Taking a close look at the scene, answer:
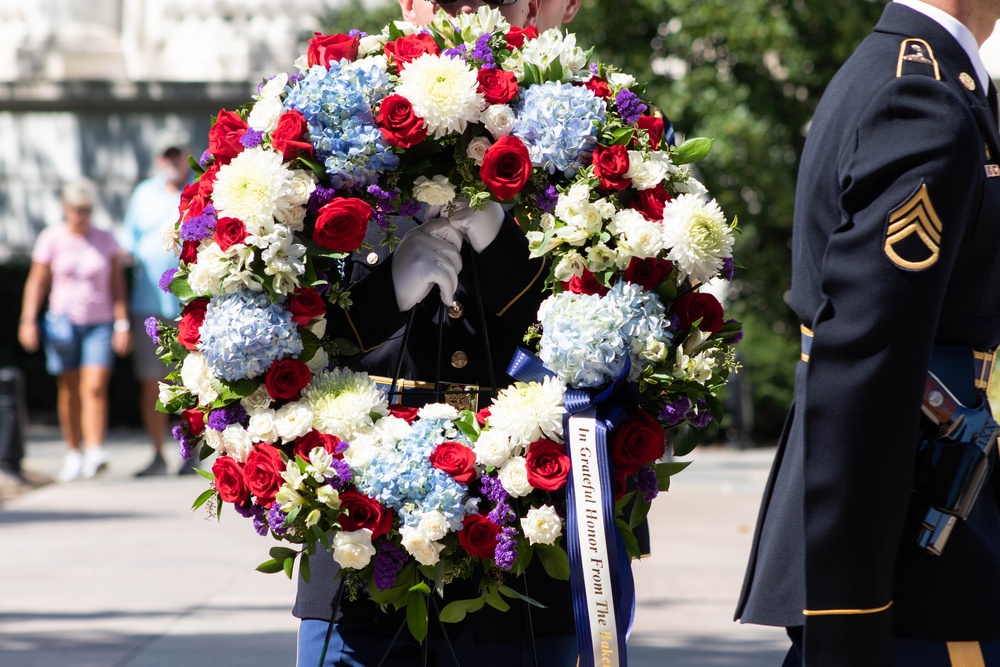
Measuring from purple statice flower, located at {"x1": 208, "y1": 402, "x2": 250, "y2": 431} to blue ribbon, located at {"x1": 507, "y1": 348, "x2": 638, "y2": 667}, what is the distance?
0.51m

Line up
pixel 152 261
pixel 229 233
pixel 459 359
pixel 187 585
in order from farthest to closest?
pixel 152 261
pixel 187 585
pixel 459 359
pixel 229 233

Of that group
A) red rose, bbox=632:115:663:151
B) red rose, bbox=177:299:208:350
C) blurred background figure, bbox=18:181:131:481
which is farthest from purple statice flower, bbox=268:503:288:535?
blurred background figure, bbox=18:181:131:481

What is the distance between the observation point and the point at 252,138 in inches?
116

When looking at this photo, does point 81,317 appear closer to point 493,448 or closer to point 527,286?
point 527,286

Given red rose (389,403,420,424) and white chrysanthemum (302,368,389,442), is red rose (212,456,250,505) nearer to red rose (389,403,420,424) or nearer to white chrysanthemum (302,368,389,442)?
white chrysanthemum (302,368,389,442)

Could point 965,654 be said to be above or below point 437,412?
below

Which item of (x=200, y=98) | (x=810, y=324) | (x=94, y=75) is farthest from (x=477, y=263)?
(x=94, y=75)

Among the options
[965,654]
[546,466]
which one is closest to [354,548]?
[546,466]

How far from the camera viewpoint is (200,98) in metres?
16.7

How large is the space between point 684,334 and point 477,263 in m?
0.42

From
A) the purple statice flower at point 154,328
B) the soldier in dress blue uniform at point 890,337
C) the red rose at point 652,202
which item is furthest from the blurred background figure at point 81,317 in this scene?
the soldier in dress blue uniform at point 890,337

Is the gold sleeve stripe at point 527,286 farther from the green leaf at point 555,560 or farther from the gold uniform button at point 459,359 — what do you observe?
the green leaf at point 555,560

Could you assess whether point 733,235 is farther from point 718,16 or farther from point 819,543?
point 718,16

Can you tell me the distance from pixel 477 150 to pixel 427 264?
0.79ft
